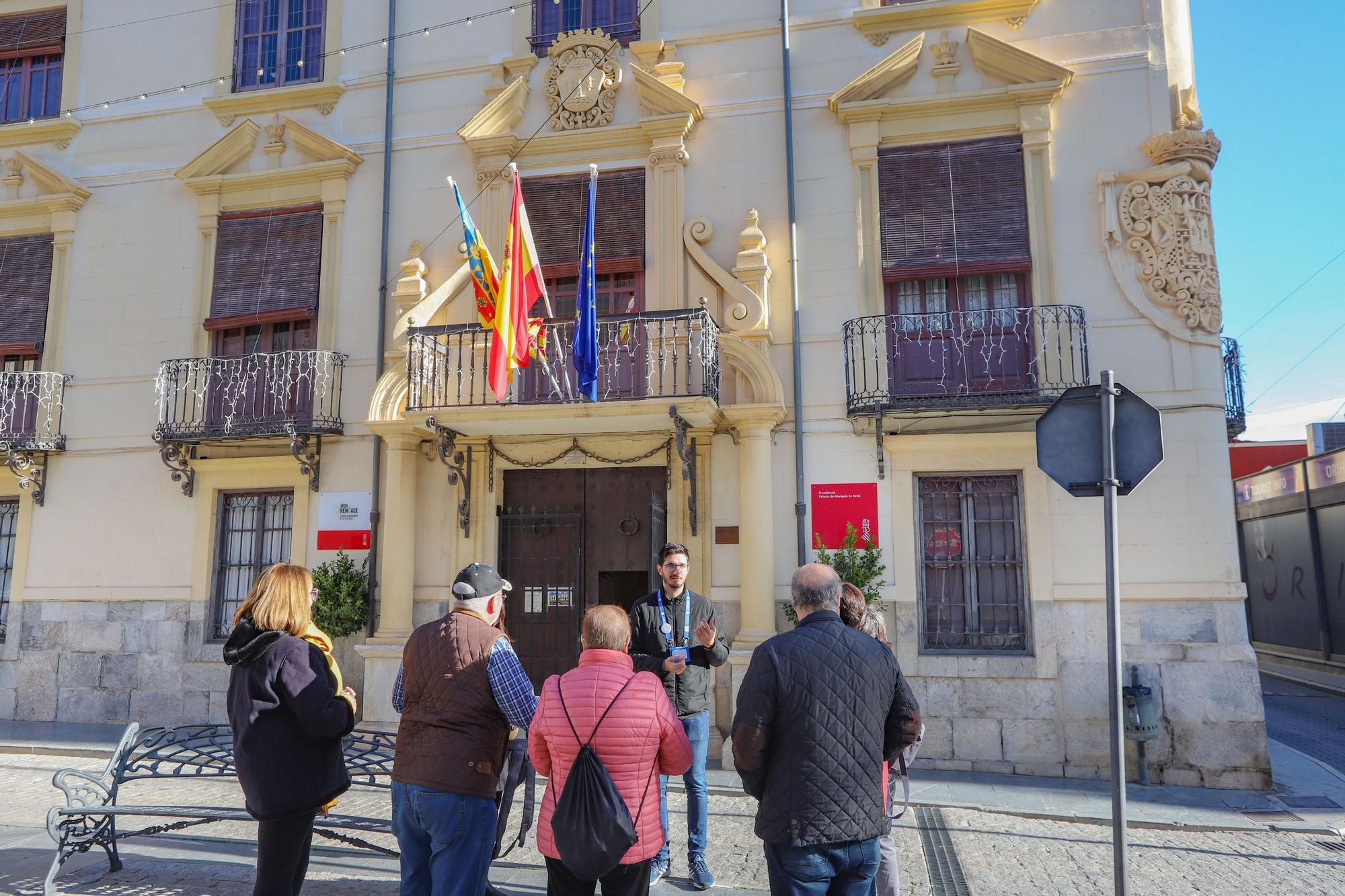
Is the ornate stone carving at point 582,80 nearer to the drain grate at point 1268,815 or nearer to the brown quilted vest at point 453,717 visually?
the brown quilted vest at point 453,717

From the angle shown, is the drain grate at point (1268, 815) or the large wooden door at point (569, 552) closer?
the drain grate at point (1268, 815)

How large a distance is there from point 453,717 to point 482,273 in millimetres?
6102

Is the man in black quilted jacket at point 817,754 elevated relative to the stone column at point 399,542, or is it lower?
lower

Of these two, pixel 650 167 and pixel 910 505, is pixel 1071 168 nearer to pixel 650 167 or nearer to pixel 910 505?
pixel 910 505

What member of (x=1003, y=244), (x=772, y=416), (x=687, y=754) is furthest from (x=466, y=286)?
(x=687, y=754)

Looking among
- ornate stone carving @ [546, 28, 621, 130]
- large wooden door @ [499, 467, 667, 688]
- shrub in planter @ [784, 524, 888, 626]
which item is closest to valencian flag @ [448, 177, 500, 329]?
large wooden door @ [499, 467, 667, 688]

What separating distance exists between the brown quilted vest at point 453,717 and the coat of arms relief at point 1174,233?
809cm

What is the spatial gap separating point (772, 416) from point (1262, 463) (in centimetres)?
2198

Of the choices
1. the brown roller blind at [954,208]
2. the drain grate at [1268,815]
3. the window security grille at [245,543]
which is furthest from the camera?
the window security grille at [245,543]

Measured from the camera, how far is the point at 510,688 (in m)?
3.74

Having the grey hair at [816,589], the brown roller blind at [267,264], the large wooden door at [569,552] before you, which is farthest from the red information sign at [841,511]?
the brown roller blind at [267,264]

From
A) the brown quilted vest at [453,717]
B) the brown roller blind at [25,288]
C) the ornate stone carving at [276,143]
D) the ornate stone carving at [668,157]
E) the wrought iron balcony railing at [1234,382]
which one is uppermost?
the ornate stone carving at [276,143]

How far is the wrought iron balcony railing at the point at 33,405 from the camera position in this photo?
456 inches

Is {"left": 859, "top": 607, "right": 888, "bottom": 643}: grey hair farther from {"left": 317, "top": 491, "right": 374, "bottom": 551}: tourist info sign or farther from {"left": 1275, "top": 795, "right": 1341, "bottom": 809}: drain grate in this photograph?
{"left": 317, "top": 491, "right": 374, "bottom": 551}: tourist info sign
